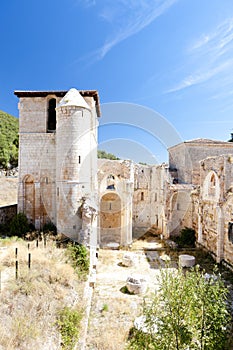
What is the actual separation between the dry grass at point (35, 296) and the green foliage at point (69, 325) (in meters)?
0.18

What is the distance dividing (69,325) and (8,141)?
40.4m

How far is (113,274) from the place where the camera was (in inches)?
496

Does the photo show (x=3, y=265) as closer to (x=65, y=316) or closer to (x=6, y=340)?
(x=65, y=316)

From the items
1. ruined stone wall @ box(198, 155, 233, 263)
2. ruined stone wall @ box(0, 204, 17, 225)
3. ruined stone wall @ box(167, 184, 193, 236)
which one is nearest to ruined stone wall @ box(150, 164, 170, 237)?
ruined stone wall @ box(167, 184, 193, 236)

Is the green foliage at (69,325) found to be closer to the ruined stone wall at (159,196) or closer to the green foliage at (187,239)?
the green foliage at (187,239)

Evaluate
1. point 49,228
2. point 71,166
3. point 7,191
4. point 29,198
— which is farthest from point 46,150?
point 7,191

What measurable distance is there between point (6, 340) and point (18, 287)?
7.17ft

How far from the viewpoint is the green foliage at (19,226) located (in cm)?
1368

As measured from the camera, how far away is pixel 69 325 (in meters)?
6.87

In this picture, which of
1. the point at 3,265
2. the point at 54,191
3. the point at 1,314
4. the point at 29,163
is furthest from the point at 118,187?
the point at 1,314

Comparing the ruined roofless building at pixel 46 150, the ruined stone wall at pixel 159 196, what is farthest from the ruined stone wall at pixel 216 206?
the ruined roofless building at pixel 46 150

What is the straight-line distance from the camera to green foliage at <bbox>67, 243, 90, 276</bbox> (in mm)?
10727

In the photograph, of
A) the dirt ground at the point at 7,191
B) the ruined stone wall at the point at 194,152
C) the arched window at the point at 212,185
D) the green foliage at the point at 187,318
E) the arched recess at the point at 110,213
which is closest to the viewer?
the green foliage at the point at 187,318

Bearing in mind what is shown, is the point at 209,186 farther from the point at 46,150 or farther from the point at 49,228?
the point at 46,150
